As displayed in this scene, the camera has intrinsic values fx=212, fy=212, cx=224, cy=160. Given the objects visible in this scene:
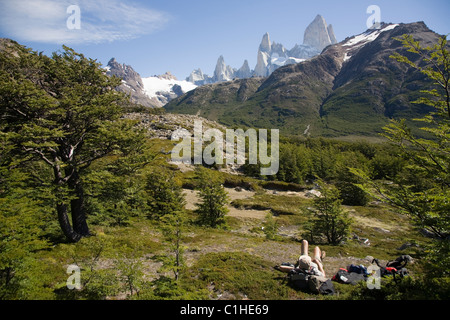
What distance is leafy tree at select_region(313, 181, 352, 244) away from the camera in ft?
66.8

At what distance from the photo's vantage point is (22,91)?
33.3ft

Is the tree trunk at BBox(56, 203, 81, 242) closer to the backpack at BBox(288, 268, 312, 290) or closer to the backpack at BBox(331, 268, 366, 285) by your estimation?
the backpack at BBox(288, 268, 312, 290)

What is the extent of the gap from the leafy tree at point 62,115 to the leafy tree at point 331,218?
1809cm

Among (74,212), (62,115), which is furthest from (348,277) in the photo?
(62,115)

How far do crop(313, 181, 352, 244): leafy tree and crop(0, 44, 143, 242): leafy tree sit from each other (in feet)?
59.4

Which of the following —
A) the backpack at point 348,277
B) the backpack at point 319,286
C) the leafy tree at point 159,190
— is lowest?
the backpack at point 348,277

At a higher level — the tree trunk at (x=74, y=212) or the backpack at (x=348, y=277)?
the tree trunk at (x=74, y=212)

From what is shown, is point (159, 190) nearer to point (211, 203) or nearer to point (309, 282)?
point (211, 203)

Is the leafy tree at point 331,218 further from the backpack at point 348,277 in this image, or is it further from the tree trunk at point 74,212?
the tree trunk at point 74,212

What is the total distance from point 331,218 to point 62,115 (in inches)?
910

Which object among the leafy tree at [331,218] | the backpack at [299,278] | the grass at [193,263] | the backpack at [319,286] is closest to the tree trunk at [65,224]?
the grass at [193,263]

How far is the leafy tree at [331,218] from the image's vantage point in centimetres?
2038
